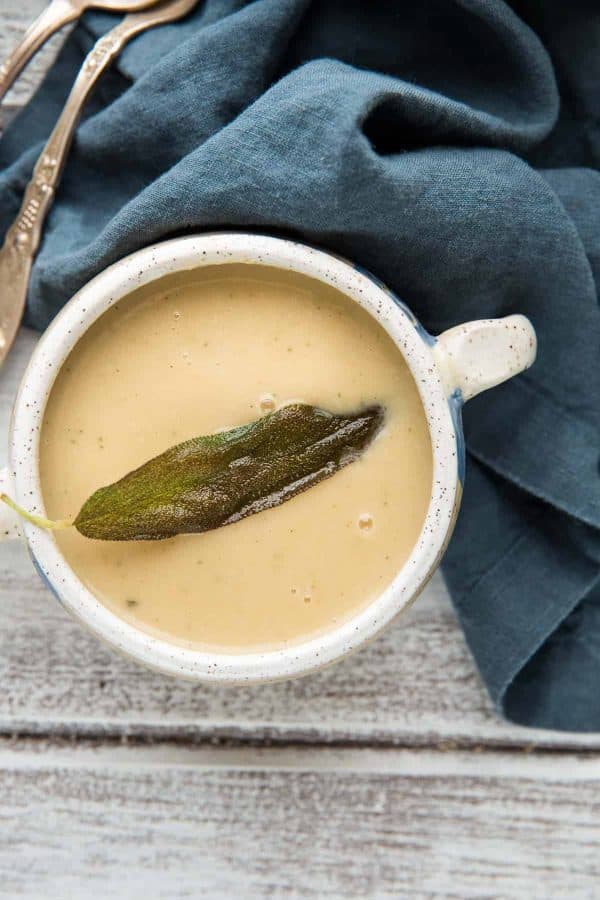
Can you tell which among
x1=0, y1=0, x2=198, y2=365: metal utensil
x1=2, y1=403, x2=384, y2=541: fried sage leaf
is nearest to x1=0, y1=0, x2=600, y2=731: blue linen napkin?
x1=0, y1=0, x2=198, y2=365: metal utensil

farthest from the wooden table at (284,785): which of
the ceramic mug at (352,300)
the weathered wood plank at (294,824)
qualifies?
the ceramic mug at (352,300)

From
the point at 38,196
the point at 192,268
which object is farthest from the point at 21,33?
the point at 192,268

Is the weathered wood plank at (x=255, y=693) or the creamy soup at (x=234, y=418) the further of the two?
the weathered wood plank at (x=255, y=693)

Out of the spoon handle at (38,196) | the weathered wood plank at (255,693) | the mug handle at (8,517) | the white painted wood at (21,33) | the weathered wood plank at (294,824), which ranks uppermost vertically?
the white painted wood at (21,33)

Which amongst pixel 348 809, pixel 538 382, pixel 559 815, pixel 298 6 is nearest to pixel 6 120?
pixel 298 6

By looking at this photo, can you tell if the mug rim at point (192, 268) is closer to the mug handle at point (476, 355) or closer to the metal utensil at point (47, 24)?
the mug handle at point (476, 355)

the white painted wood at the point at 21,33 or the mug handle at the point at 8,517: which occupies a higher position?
the white painted wood at the point at 21,33
